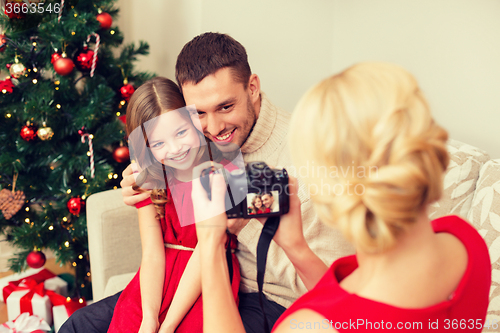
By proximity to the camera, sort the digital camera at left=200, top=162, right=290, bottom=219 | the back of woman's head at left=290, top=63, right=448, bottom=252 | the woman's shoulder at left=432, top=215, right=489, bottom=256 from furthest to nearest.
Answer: the digital camera at left=200, top=162, right=290, bottom=219 < the woman's shoulder at left=432, top=215, right=489, bottom=256 < the back of woman's head at left=290, top=63, right=448, bottom=252

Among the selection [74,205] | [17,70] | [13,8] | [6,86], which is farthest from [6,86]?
[74,205]

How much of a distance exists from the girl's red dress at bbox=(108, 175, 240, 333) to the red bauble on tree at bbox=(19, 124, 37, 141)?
0.88 metres

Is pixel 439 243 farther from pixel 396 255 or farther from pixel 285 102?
pixel 285 102

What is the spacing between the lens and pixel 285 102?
198cm

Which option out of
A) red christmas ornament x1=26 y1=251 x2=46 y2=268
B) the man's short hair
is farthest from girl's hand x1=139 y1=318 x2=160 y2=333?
red christmas ornament x1=26 y1=251 x2=46 y2=268

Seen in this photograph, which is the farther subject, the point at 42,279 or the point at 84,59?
the point at 42,279

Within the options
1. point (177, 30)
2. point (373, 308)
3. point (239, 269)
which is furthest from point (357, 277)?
point (177, 30)

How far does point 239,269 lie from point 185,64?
2.25ft

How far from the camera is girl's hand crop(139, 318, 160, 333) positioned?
0.94m

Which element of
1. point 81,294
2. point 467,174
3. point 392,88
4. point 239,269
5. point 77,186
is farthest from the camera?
point 81,294

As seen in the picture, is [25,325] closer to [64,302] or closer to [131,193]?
[64,302]

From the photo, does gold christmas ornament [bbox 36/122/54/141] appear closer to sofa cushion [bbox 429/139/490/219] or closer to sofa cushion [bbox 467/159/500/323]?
sofa cushion [bbox 429/139/490/219]

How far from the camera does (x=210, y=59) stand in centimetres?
111

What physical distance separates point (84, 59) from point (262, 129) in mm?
1010
